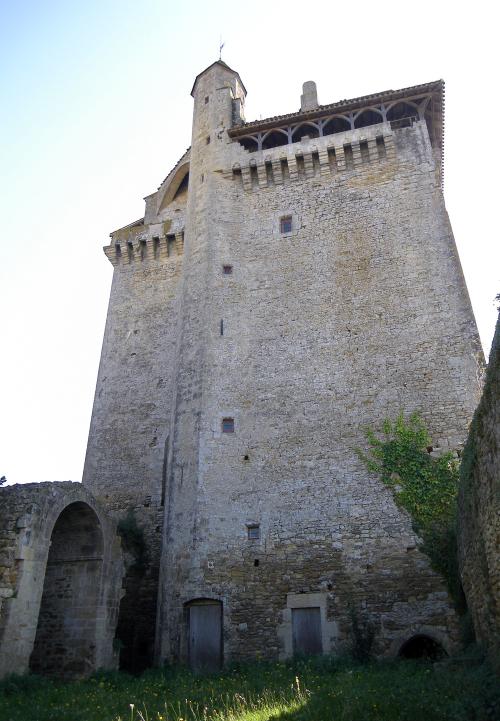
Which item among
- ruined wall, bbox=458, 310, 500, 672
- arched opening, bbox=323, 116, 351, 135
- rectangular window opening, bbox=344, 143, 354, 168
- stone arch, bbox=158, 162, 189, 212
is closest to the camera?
ruined wall, bbox=458, 310, 500, 672

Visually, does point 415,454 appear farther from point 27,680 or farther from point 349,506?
point 27,680

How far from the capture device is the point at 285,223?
1775 cm

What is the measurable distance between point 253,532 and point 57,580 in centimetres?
438

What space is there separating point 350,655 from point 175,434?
644 cm

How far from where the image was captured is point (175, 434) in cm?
1496

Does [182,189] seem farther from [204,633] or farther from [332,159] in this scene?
[204,633]

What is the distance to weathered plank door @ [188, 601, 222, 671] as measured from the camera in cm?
1238

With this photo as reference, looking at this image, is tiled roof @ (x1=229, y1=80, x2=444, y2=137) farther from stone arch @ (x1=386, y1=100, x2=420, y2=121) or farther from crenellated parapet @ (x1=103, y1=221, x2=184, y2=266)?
crenellated parapet @ (x1=103, y1=221, x2=184, y2=266)

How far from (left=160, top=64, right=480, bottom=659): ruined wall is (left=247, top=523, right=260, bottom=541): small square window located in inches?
4.0

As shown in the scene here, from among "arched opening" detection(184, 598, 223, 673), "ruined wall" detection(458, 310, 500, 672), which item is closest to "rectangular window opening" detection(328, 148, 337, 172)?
"ruined wall" detection(458, 310, 500, 672)

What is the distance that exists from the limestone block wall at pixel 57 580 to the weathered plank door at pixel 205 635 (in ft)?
5.37

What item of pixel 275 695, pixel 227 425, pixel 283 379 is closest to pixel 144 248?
pixel 283 379

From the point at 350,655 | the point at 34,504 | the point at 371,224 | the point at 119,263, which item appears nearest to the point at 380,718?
the point at 350,655

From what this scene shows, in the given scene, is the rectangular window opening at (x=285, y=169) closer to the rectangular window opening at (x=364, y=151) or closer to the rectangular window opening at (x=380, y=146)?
the rectangular window opening at (x=364, y=151)
